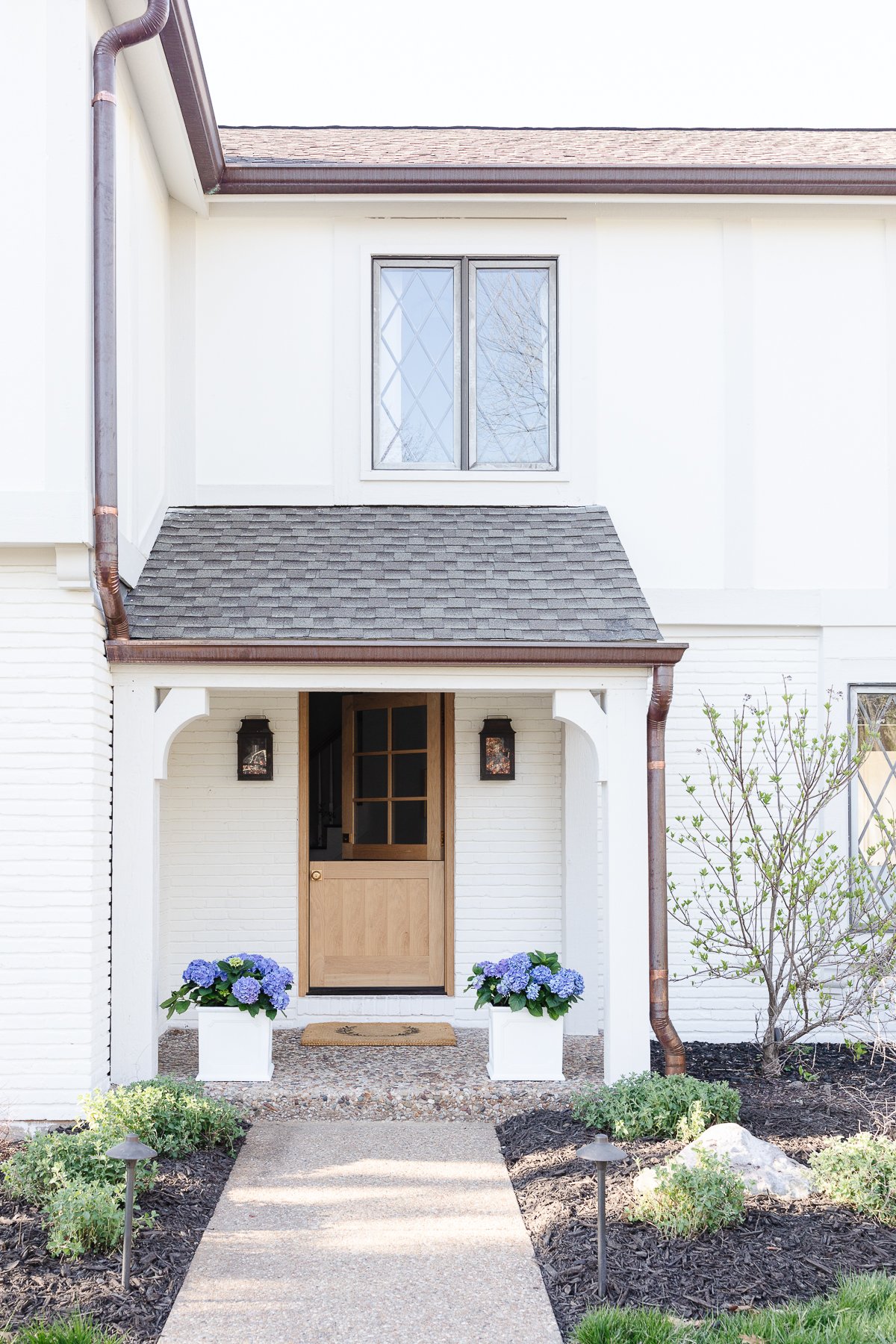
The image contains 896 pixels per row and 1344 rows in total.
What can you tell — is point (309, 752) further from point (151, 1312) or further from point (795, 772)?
point (151, 1312)

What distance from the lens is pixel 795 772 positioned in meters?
7.50

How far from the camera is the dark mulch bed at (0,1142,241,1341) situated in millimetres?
3646

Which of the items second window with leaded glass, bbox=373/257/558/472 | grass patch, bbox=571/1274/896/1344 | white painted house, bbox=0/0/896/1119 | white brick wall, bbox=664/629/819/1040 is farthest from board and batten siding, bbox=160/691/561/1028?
grass patch, bbox=571/1274/896/1344

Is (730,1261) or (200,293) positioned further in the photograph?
(200,293)

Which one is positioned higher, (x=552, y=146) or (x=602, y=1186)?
(x=552, y=146)

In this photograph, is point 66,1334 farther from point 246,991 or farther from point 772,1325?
point 246,991

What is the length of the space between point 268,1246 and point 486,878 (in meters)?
3.55

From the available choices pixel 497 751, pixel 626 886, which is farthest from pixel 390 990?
pixel 626 886

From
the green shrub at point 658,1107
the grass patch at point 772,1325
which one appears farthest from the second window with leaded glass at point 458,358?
the grass patch at point 772,1325

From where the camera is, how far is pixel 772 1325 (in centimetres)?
353

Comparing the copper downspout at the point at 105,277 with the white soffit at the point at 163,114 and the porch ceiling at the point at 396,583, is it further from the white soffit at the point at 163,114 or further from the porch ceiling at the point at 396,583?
the porch ceiling at the point at 396,583

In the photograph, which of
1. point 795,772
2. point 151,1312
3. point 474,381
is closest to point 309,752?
point 474,381

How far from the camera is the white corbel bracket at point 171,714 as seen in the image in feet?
19.9

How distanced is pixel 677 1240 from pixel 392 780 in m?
4.16
